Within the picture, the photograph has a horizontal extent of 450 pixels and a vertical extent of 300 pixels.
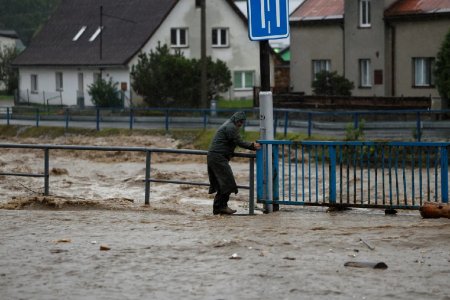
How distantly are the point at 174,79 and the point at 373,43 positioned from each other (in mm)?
9552

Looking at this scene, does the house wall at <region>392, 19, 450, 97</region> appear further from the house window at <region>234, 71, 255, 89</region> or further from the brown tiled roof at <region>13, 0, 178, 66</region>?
the house window at <region>234, 71, 255, 89</region>

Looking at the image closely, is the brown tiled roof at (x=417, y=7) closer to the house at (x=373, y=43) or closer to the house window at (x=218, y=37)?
the house at (x=373, y=43)

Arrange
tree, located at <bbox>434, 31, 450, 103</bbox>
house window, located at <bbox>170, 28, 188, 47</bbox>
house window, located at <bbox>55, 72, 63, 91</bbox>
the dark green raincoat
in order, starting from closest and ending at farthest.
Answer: the dark green raincoat → tree, located at <bbox>434, 31, 450, 103</bbox> → house window, located at <bbox>170, 28, 188, 47</bbox> → house window, located at <bbox>55, 72, 63, 91</bbox>

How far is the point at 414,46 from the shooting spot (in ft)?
150

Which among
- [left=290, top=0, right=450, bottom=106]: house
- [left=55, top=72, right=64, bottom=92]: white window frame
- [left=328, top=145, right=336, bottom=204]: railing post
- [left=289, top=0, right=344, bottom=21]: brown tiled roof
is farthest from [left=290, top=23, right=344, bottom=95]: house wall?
[left=328, top=145, right=336, bottom=204]: railing post

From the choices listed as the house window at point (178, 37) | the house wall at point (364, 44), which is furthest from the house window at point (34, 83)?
the house wall at point (364, 44)

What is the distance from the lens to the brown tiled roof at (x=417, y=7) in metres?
44.5

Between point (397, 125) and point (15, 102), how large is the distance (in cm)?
3736

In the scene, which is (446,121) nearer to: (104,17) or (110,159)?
(110,159)

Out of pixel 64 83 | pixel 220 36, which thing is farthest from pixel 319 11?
pixel 64 83

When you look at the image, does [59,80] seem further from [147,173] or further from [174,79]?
[147,173]

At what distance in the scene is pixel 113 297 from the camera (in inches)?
367

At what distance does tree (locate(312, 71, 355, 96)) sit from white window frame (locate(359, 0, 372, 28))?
8.39 feet

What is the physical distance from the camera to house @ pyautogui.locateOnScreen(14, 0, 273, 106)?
5966 cm
